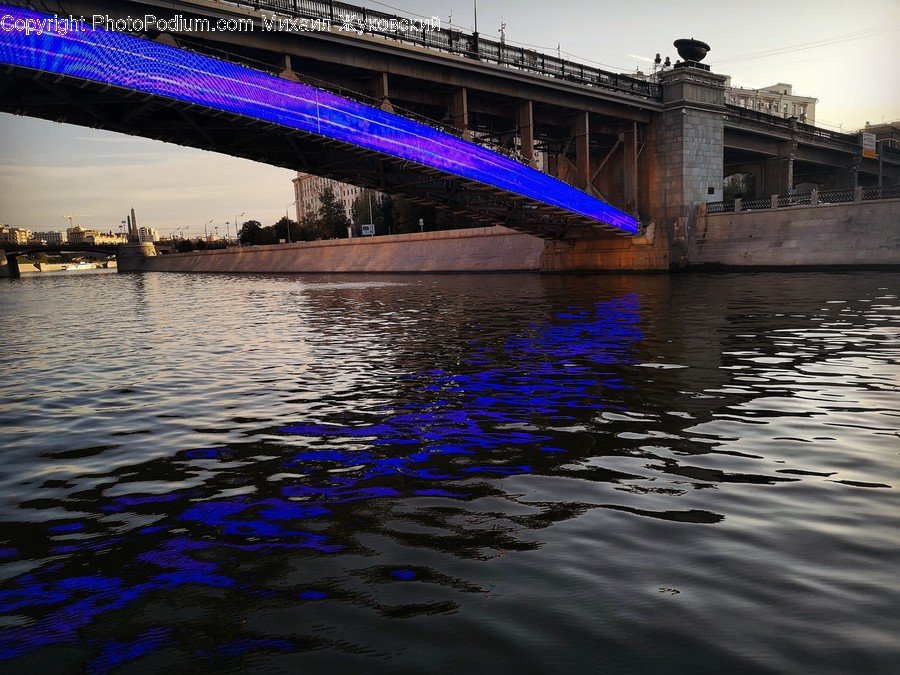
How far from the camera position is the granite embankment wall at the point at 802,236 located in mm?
33719

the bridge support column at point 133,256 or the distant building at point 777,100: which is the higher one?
the distant building at point 777,100

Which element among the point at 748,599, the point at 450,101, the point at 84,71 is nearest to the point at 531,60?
the point at 450,101

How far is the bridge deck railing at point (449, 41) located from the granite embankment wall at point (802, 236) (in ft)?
32.5

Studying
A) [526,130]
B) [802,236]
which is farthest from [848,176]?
[526,130]

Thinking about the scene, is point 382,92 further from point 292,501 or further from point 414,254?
point 414,254

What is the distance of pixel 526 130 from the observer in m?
37.0

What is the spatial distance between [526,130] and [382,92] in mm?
9575

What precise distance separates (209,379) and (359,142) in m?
20.5

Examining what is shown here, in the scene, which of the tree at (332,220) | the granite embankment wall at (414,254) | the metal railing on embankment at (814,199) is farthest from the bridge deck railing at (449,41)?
the tree at (332,220)

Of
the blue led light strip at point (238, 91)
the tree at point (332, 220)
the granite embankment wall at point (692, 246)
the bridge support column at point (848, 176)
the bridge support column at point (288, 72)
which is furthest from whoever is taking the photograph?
the tree at point (332, 220)

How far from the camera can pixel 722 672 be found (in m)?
2.71

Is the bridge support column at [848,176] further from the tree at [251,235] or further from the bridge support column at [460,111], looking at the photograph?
the tree at [251,235]

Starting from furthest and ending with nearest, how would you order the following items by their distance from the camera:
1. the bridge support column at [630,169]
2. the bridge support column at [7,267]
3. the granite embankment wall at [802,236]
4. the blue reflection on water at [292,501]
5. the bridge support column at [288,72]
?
Result: the bridge support column at [7,267], the bridge support column at [630,169], the granite embankment wall at [802,236], the bridge support column at [288,72], the blue reflection on water at [292,501]

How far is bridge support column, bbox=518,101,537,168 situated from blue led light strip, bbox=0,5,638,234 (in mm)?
1862
